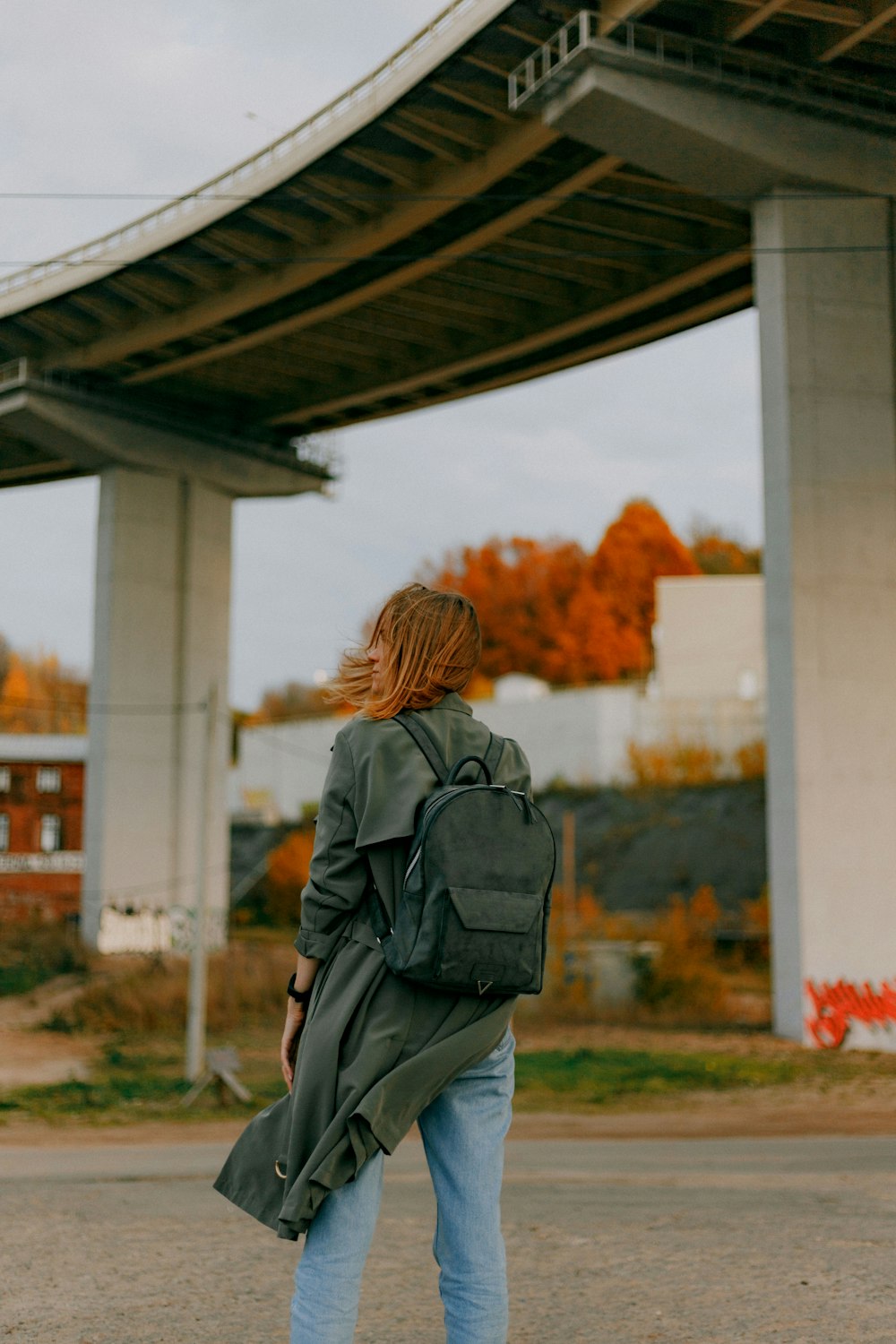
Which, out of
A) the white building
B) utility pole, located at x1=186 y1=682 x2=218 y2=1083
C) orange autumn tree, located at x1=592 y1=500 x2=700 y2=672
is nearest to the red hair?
utility pole, located at x1=186 y1=682 x2=218 y2=1083

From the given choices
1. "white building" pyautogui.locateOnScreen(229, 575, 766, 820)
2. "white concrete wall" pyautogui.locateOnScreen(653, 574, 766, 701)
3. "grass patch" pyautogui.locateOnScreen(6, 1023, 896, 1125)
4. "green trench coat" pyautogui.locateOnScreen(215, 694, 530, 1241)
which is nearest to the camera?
"green trench coat" pyautogui.locateOnScreen(215, 694, 530, 1241)

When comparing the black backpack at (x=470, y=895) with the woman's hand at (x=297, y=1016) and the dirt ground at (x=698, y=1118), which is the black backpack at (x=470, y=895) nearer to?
the woman's hand at (x=297, y=1016)

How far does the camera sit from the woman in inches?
107

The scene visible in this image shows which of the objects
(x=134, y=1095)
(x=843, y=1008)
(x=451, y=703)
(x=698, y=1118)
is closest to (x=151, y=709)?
(x=134, y=1095)

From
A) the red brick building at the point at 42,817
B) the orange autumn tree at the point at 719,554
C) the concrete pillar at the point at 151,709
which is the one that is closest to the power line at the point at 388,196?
the concrete pillar at the point at 151,709

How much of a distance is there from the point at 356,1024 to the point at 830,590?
18.0m

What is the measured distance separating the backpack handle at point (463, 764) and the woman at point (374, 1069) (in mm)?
41

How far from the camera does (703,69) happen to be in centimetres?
1909

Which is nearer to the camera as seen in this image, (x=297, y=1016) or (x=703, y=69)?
(x=297, y=1016)

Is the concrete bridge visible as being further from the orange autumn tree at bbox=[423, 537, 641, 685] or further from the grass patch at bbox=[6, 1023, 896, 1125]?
the orange autumn tree at bbox=[423, 537, 641, 685]

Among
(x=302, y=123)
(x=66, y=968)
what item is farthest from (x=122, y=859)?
(x=302, y=123)

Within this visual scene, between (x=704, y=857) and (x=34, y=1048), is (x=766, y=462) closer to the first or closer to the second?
(x=34, y=1048)

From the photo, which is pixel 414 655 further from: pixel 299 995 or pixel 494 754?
pixel 299 995

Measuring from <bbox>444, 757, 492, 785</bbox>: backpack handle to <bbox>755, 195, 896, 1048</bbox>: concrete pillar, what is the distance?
55.4 feet
